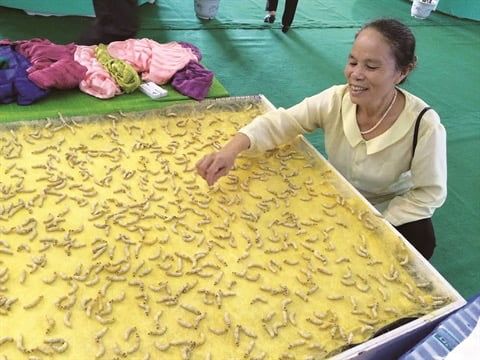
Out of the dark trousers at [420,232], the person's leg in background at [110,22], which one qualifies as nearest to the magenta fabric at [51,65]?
the person's leg in background at [110,22]

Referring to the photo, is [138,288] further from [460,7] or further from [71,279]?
[460,7]

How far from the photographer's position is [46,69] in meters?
2.31

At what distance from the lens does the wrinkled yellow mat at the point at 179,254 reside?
1218 mm

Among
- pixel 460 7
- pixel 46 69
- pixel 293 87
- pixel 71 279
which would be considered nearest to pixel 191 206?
pixel 71 279

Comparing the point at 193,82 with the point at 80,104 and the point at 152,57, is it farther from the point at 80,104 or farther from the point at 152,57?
the point at 80,104

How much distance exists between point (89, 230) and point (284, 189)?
2.26 ft

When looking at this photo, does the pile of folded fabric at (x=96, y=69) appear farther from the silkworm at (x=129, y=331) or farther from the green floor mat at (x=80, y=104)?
the silkworm at (x=129, y=331)

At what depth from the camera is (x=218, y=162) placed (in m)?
1.67

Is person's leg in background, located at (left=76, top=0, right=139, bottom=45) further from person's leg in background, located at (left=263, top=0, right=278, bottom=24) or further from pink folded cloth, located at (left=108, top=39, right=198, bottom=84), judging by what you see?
person's leg in background, located at (left=263, top=0, right=278, bottom=24)

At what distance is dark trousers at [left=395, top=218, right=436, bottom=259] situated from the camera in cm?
173

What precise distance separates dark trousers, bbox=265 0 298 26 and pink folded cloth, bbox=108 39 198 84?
1.60 m

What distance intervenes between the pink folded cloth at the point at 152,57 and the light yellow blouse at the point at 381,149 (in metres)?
1.00

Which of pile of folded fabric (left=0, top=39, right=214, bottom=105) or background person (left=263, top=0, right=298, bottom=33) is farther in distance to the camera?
background person (left=263, top=0, right=298, bottom=33)

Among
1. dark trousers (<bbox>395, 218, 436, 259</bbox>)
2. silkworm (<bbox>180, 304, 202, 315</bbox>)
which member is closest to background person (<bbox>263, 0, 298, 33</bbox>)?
dark trousers (<bbox>395, 218, 436, 259</bbox>)
